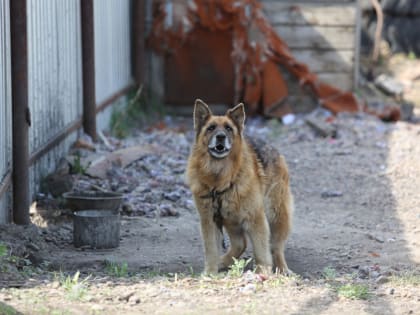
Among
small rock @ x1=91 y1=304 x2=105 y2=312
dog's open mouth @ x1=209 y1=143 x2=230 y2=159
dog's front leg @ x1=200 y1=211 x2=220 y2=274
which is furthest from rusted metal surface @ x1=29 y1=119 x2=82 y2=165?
small rock @ x1=91 y1=304 x2=105 y2=312

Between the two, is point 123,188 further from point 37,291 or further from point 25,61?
point 37,291

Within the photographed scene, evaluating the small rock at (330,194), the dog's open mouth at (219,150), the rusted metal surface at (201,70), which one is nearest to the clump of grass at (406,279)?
the dog's open mouth at (219,150)

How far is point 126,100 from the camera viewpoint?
53.4ft

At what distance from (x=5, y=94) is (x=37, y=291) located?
2683 millimetres

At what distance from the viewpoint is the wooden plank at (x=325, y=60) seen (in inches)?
683

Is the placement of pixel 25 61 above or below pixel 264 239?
above

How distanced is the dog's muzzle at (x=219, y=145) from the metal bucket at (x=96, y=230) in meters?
1.54

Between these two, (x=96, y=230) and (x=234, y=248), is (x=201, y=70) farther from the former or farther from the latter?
(x=234, y=248)

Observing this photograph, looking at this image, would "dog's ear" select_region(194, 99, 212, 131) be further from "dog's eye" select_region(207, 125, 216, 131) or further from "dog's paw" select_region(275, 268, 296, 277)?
"dog's paw" select_region(275, 268, 296, 277)

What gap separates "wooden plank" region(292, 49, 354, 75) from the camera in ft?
57.0

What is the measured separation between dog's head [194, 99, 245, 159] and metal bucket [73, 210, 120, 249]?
4.64 ft

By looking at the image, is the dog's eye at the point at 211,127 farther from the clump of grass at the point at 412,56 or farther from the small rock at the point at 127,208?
the clump of grass at the point at 412,56

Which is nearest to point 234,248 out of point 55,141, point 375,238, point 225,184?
point 225,184

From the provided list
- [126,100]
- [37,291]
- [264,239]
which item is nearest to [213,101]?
[126,100]
